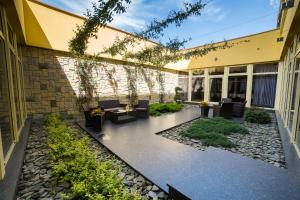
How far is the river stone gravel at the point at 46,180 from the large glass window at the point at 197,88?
1028 centimetres

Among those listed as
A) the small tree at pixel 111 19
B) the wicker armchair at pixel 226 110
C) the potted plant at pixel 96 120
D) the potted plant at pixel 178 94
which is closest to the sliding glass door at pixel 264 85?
the wicker armchair at pixel 226 110

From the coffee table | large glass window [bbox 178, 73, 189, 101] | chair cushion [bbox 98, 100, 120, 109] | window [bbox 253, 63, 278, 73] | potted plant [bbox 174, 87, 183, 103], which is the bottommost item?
the coffee table

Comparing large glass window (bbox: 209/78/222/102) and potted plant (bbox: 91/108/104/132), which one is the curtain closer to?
large glass window (bbox: 209/78/222/102)

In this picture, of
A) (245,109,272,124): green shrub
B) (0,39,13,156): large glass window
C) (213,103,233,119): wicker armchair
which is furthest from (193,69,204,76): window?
(0,39,13,156): large glass window

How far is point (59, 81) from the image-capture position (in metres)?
6.28

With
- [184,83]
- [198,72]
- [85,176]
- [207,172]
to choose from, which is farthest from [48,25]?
[184,83]

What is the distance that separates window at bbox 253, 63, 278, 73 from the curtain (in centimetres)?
36

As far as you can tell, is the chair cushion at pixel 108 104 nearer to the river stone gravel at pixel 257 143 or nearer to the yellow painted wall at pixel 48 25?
the yellow painted wall at pixel 48 25

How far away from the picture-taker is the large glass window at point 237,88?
9.74m

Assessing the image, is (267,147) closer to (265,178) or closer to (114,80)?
(265,178)

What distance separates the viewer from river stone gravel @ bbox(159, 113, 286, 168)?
3.20 metres

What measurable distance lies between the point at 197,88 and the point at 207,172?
1066 centimetres

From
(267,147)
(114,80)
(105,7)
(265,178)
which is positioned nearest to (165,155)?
(265,178)

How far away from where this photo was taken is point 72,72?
6.62 m
